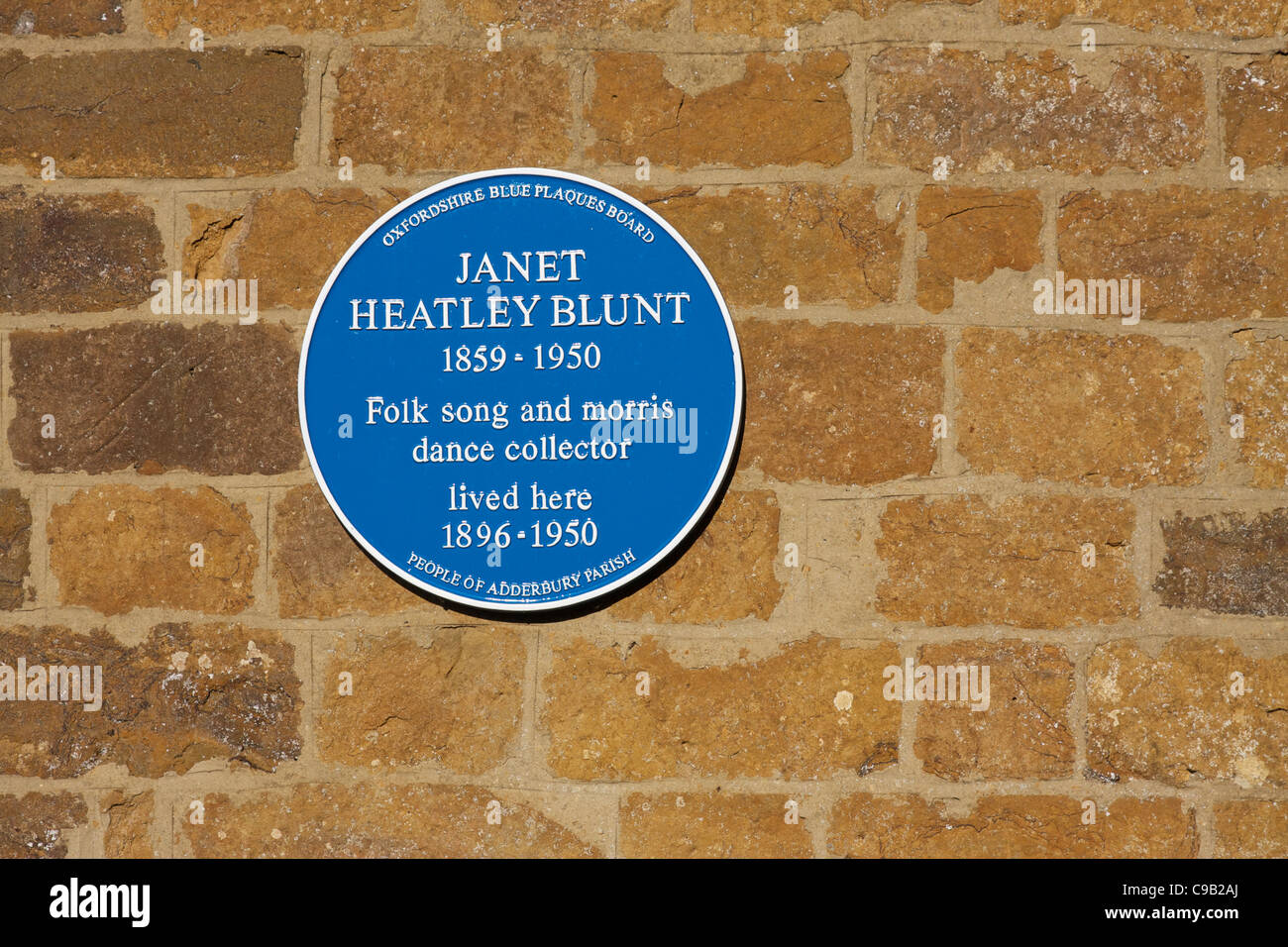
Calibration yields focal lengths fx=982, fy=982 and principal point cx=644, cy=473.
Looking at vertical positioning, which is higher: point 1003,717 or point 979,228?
point 979,228

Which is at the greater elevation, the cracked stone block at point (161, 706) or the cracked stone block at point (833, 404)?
the cracked stone block at point (833, 404)

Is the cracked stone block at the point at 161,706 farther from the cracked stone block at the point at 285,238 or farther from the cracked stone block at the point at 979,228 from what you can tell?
the cracked stone block at the point at 979,228

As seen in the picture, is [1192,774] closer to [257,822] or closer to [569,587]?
[569,587]

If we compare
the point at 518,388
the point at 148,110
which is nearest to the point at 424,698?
the point at 518,388

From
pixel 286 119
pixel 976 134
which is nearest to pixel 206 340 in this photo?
pixel 286 119

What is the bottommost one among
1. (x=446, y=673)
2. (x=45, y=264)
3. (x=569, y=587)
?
(x=446, y=673)

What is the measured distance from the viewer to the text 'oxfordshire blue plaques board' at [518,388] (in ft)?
7.89

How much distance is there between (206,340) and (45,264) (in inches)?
19.0

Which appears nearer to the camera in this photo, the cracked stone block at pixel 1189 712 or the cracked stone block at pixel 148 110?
the cracked stone block at pixel 1189 712

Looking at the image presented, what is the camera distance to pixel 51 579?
2545mm

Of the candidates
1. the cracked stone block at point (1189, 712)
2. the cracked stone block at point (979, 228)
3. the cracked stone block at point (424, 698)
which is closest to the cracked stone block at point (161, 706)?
the cracked stone block at point (424, 698)

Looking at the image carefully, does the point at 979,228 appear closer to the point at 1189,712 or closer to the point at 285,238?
the point at 1189,712

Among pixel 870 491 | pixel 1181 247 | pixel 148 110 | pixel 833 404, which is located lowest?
pixel 870 491

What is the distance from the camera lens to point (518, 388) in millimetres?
2436
